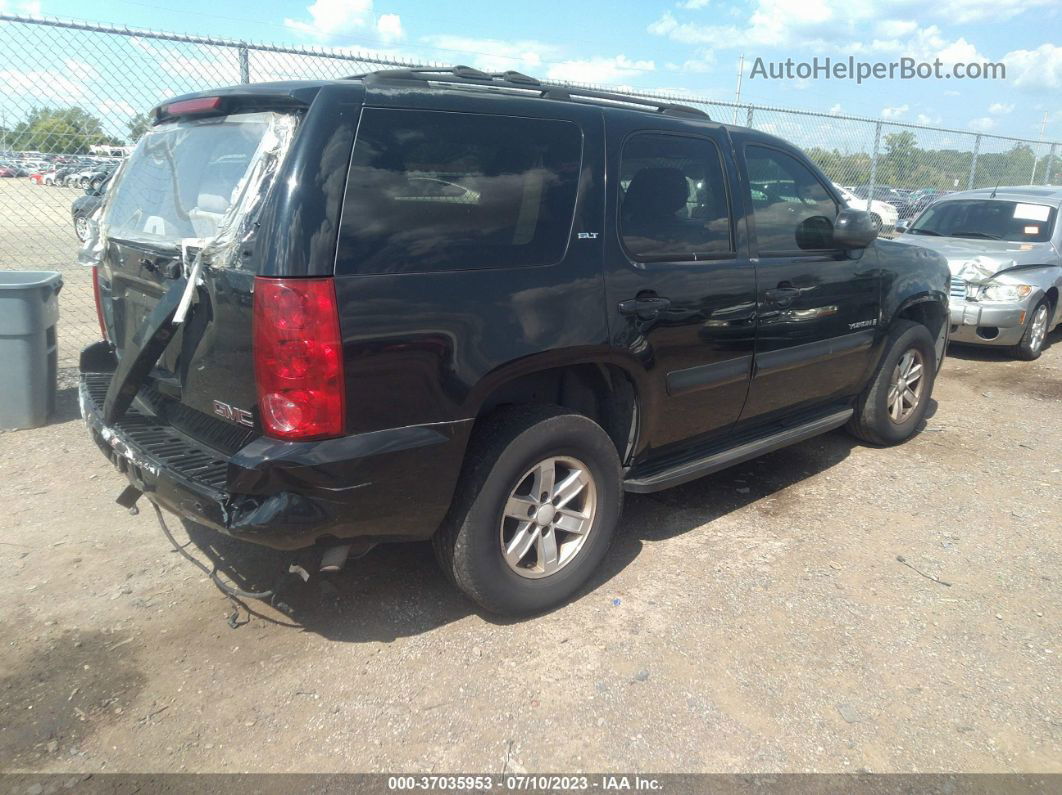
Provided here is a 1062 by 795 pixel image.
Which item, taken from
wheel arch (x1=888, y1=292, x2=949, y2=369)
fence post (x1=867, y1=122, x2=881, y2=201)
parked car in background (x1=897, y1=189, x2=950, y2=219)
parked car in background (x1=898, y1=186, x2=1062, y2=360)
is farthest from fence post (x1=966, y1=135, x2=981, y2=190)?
wheel arch (x1=888, y1=292, x2=949, y2=369)

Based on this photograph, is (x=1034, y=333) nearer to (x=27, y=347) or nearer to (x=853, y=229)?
(x=853, y=229)

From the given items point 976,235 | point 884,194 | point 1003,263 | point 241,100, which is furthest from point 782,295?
point 884,194

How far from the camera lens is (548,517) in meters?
3.22

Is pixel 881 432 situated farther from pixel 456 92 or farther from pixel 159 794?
pixel 159 794

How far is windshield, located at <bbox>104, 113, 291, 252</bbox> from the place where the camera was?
8.44ft

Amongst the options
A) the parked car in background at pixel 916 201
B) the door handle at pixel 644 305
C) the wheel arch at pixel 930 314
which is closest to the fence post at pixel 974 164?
the parked car in background at pixel 916 201

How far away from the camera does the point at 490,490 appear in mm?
2936

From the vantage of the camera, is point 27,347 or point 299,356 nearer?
point 299,356

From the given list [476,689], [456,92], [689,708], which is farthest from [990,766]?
[456,92]

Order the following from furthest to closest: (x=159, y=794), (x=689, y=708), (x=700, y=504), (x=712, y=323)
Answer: (x=700, y=504) → (x=712, y=323) → (x=689, y=708) → (x=159, y=794)

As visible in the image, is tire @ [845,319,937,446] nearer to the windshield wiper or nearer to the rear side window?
the rear side window

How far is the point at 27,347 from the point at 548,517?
3.74 meters

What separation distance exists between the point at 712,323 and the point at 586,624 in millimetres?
1452

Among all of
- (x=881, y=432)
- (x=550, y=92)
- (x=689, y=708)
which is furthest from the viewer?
(x=881, y=432)
